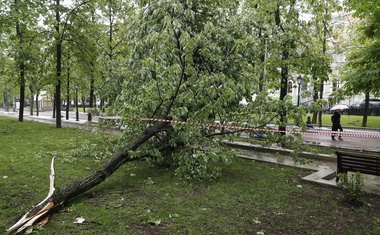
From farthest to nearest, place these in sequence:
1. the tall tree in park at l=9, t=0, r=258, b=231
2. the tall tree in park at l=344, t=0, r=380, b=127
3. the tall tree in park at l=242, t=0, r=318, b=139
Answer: the tall tree in park at l=242, t=0, r=318, b=139
the tall tree in park at l=344, t=0, r=380, b=127
the tall tree in park at l=9, t=0, r=258, b=231

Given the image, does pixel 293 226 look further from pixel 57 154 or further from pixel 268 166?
pixel 57 154

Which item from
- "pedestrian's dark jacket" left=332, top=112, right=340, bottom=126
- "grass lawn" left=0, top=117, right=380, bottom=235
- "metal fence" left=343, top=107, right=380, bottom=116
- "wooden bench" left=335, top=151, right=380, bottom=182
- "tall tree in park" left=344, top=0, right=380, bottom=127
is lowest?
"grass lawn" left=0, top=117, right=380, bottom=235

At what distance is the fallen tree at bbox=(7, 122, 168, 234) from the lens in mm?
4003

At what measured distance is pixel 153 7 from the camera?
7.94 metres

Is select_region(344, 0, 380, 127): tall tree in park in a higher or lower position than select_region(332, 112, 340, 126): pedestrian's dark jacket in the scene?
higher

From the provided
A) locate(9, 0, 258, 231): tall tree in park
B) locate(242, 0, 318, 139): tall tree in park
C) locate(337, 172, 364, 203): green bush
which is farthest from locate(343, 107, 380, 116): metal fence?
locate(337, 172, 364, 203): green bush

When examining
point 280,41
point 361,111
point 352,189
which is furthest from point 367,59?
point 361,111

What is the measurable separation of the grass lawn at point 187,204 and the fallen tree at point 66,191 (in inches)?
5.7

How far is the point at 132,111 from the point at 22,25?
11.5m

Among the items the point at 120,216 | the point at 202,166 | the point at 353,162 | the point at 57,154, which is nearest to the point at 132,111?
the point at 202,166

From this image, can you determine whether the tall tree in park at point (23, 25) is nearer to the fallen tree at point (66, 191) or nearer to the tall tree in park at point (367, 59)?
the fallen tree at point (66, 191)

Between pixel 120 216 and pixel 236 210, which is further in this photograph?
pixel 236 210

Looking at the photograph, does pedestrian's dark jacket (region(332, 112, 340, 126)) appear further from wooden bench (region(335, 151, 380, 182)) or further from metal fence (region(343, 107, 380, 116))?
metal fence (region(343, 107, 380, 116))

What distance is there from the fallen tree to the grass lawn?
15 centimetres
